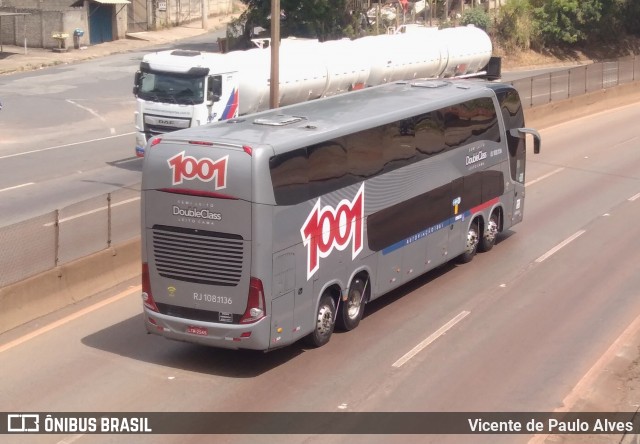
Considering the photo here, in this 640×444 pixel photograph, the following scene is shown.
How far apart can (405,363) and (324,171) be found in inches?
118

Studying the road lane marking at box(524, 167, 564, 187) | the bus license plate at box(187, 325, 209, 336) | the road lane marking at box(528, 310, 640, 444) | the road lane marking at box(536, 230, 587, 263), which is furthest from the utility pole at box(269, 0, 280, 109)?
the bus license plate at box(187, 325, 209, 336)

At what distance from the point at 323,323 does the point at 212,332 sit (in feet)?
6.42

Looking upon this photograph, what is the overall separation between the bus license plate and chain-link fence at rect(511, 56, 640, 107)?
2412 cm

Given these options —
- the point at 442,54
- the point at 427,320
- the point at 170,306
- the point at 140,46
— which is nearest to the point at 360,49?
the point at 442,54

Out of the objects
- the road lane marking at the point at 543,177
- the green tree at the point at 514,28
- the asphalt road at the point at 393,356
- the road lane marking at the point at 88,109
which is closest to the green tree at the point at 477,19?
the green tree at the point at 514,28

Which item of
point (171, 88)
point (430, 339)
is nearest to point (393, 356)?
point (430, 339)

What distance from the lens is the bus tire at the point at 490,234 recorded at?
20.8m

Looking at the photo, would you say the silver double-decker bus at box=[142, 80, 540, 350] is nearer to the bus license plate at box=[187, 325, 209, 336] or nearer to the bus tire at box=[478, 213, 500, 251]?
the bus license plate at box=[187, 325, 209, 336]

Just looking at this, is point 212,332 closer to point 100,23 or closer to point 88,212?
point 88,212

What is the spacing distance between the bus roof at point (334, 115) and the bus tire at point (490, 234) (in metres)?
2.59

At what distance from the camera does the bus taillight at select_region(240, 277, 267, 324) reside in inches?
536

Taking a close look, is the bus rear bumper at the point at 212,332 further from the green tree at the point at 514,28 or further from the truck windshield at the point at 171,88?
the green tree at the point at 514,28

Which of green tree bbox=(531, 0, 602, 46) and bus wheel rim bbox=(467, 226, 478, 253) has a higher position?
green tree bbox=(531, 0, 602, 46)

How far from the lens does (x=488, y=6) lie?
7500cm
